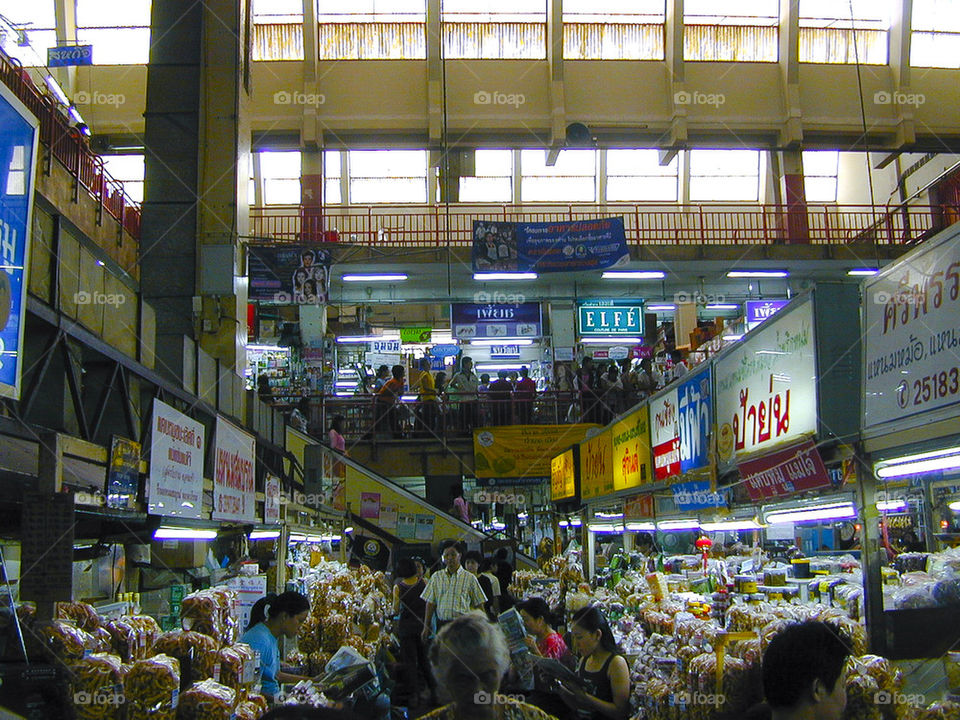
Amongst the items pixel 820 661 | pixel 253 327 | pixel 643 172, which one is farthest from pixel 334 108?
pixel 820 661

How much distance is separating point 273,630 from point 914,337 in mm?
4335

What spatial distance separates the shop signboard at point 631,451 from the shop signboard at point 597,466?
0.96 feet

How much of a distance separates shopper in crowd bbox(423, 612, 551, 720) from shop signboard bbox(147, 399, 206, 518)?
3.05 metres

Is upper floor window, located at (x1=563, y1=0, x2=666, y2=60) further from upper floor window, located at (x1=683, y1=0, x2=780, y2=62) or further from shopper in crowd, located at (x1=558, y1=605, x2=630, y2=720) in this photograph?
shopper in crowd, located at (x1=558, y1=605, x2=630, y2=720)

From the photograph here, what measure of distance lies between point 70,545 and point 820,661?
9.13ft

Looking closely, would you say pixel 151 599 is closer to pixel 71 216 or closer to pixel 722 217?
pixel 71 216

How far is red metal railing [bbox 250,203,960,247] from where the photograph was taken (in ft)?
76.0

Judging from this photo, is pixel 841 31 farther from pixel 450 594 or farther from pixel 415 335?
pixel 450 594

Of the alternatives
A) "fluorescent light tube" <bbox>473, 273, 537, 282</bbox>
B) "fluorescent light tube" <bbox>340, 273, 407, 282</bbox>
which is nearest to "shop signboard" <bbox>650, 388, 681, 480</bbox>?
"fluorescent light tube" <bbox>473, 273, 537, 282</bbox>

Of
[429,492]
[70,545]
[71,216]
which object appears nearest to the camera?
[70,545]

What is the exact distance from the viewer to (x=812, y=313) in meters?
4.98

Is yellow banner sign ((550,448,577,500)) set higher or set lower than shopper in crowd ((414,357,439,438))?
lower

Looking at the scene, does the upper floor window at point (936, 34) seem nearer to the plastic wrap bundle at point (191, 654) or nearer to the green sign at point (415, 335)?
the green sign at point (415, 335)

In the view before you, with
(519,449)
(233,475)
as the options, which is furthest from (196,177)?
(519,449)
